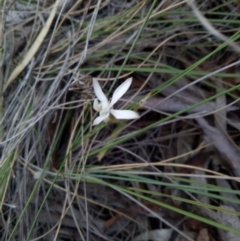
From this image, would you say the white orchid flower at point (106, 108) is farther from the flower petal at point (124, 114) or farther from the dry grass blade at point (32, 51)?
the dry grass blade at point (32, 51)

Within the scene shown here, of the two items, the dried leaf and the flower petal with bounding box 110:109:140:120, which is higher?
the flower petal with bounding box 110:109:140:120

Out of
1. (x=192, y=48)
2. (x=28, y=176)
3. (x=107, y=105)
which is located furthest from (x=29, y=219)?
(x=192, y=48)

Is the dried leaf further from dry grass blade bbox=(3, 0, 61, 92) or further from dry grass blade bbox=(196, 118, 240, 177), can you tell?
dry grass blade bbox=(3, 0, 61, 92)

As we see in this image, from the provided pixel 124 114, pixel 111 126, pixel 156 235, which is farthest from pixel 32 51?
pixel 156 235

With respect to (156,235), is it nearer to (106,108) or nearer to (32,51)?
(106,108)

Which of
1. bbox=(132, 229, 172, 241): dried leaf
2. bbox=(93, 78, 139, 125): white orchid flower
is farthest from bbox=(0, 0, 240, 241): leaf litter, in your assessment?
bbox=(93, 78, 139, 125): white orchid flower

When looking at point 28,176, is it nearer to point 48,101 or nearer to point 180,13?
point 48,101

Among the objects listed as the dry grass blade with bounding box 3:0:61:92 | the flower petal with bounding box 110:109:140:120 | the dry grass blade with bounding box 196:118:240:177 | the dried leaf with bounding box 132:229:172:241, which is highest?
the dry grass blade with bounding box 3:0:61:92

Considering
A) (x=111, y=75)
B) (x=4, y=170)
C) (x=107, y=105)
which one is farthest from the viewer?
(x=111, y=75)

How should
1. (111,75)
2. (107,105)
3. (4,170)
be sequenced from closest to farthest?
(107,105), (4,170), (111,75)
